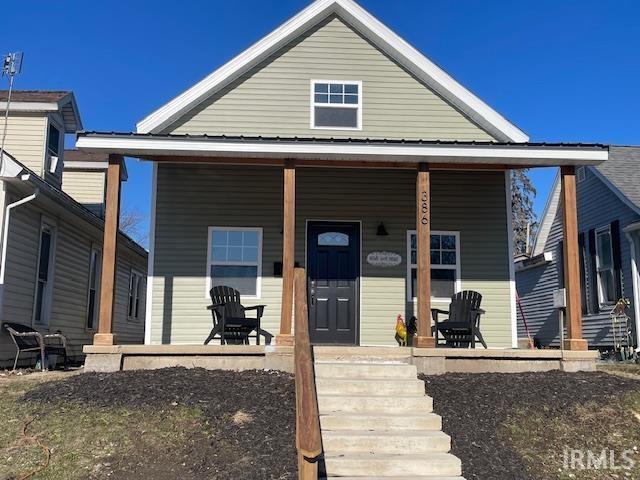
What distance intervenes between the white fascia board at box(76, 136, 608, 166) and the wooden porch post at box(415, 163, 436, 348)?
365mm

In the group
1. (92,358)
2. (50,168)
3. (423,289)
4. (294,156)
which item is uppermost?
(50,168)

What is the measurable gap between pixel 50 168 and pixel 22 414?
7474 mm

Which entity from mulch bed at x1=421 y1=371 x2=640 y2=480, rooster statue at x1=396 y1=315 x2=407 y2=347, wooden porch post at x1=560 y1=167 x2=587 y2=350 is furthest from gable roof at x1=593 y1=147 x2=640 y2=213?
mulch bed at x1=421 y1=371 x2=640 y2=480

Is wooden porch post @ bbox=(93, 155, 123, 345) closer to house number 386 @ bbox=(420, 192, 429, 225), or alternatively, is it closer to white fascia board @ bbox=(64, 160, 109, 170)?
house number 386 @ bbox=(420, 192, 429, 225)

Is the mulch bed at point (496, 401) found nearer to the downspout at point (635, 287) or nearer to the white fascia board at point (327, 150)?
the white fascia board at point (327, 150)

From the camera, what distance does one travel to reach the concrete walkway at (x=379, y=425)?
4.82 m

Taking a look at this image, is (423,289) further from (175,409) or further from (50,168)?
(50,168)

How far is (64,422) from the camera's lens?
18.4 ft

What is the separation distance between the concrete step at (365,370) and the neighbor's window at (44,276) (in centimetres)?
672

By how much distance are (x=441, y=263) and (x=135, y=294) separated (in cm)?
1100

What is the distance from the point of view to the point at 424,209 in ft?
26.4

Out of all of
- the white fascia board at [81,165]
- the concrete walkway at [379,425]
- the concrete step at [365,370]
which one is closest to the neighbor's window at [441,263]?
the concrete step at [365,370]

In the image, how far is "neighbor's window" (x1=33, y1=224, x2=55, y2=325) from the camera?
439 inches

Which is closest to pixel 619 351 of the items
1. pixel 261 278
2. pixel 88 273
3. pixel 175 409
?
pixel 261 278
